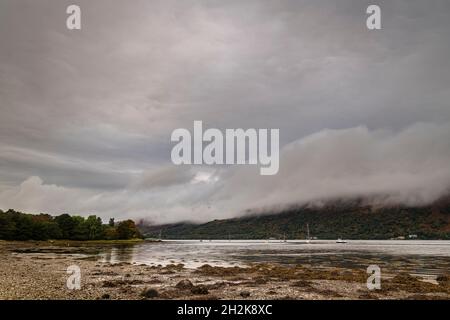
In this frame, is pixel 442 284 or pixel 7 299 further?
pixel 442 284

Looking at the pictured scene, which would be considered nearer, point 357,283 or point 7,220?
point 357,283

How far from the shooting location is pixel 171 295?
36.1 m
